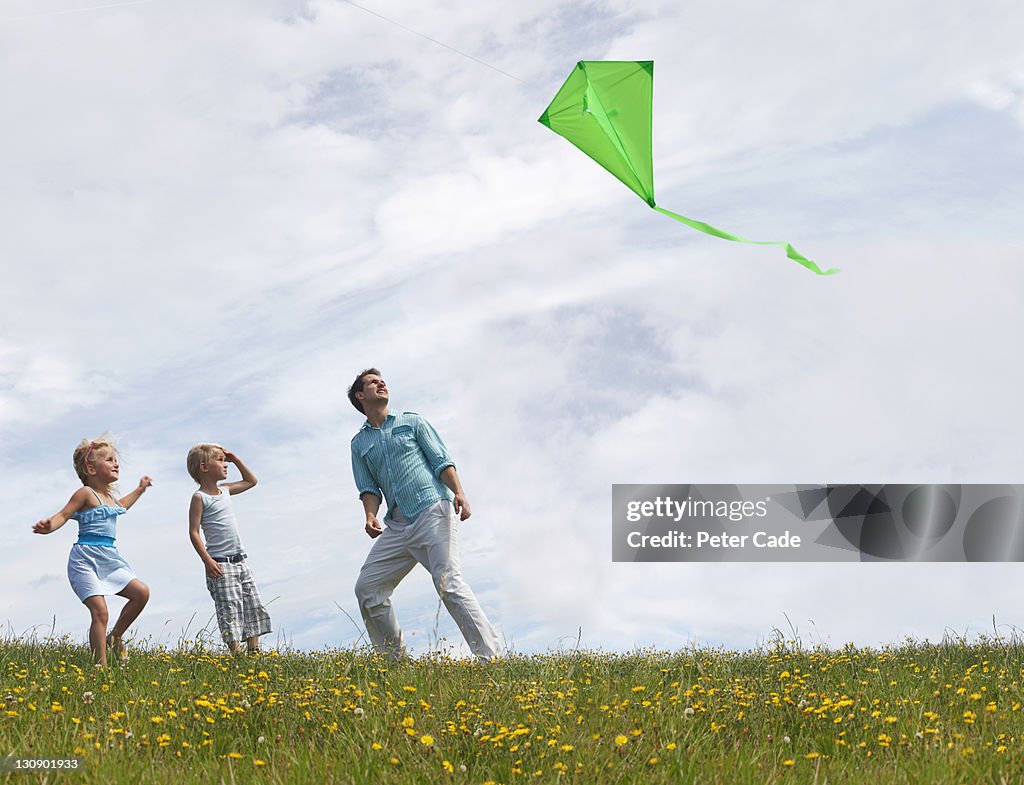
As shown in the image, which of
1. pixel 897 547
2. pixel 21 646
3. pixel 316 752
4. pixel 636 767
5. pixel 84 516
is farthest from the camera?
pixel 897 547

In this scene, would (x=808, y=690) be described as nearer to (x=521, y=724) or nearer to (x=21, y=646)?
(x=521, y=724)

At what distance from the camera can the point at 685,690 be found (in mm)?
A: 6434

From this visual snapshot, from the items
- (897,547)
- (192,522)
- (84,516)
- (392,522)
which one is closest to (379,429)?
(392,522)

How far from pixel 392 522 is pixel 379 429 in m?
0.81

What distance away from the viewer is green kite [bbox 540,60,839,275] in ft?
20.5

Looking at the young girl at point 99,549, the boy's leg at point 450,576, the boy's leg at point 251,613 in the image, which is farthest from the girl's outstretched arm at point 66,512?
the boy's leg at point 450,576

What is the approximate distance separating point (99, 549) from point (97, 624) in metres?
0.63

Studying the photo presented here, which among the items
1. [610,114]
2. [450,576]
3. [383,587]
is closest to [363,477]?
[383,587]

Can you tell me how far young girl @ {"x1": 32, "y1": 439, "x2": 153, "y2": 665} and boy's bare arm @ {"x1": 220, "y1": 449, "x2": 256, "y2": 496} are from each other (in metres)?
0.91

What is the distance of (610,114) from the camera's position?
6406mm

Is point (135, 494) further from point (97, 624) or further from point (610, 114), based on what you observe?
point (610, 114)

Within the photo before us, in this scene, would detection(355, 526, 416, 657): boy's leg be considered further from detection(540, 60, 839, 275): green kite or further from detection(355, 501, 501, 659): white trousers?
detection(540, 60, 839, 275): green kite

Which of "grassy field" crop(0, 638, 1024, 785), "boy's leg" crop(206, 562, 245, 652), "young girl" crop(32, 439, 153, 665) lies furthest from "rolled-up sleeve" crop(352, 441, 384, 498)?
"young girl" crop(32, 439, 153, 665)

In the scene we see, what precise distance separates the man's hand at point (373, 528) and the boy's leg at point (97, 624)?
7.10 feet
